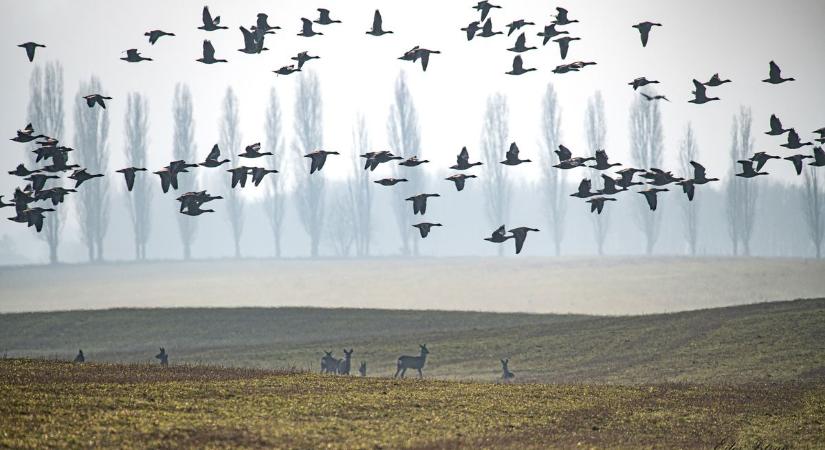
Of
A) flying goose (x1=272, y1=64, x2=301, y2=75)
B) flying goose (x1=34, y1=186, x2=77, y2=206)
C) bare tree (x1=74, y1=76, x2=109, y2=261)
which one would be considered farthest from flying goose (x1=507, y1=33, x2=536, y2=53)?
bare tree (x1=74, y1=76, x2=109, y2=261)

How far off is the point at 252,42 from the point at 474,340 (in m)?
23.4

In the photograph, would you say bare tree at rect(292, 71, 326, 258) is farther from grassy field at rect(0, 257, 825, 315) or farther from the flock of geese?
the flock of geese

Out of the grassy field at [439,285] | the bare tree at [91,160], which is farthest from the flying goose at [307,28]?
the bare tree at [91,160]

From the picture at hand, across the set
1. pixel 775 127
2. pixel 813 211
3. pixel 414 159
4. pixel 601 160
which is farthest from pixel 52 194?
pixel 813 211

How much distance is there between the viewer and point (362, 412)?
28.0 metres

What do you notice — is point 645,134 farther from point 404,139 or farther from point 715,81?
point 715,81

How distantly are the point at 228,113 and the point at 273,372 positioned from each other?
100 metres

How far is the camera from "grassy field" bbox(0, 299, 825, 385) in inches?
1806

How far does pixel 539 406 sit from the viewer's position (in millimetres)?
30266

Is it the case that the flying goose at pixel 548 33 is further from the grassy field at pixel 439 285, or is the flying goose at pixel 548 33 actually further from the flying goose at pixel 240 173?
the grassy field at pixel 439 285

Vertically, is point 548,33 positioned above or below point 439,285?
above

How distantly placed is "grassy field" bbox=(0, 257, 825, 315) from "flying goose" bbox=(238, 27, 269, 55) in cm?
4583

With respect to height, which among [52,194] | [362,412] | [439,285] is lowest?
[362,412]

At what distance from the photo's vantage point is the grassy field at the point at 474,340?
4588cm
